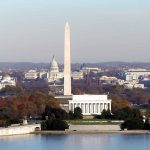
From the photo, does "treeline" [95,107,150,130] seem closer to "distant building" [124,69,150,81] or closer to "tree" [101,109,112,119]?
"tree" [101,109,112,119]

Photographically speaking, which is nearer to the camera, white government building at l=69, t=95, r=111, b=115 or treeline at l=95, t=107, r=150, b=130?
treeline at l=95, t=107, r=150, b=130

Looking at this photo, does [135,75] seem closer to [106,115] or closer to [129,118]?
[106,115]

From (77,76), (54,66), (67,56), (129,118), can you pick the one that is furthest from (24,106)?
(77,76)

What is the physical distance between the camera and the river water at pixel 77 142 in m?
49.6

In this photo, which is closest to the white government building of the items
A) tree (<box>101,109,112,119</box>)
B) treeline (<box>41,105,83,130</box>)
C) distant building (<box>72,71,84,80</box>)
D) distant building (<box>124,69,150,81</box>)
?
treeline (<box>41,105,83,130</box>)

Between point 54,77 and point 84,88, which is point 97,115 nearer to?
point 84,88

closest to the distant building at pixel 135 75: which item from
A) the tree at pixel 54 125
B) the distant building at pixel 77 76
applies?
the distant building at pixel 77 76

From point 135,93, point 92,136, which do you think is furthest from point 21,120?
point 135,93

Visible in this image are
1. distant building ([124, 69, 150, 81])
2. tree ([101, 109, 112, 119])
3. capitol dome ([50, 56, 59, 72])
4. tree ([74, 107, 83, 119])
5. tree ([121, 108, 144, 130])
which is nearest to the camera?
tree ([121, 108, 144, 130])

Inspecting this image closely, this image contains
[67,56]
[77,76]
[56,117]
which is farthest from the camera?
[77,76]

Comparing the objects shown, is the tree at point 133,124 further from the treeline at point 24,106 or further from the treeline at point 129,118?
the treeline at point 24,106

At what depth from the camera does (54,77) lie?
13212 cm

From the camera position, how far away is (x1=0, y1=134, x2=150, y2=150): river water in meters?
49.6

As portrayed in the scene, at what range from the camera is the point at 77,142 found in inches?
2066
